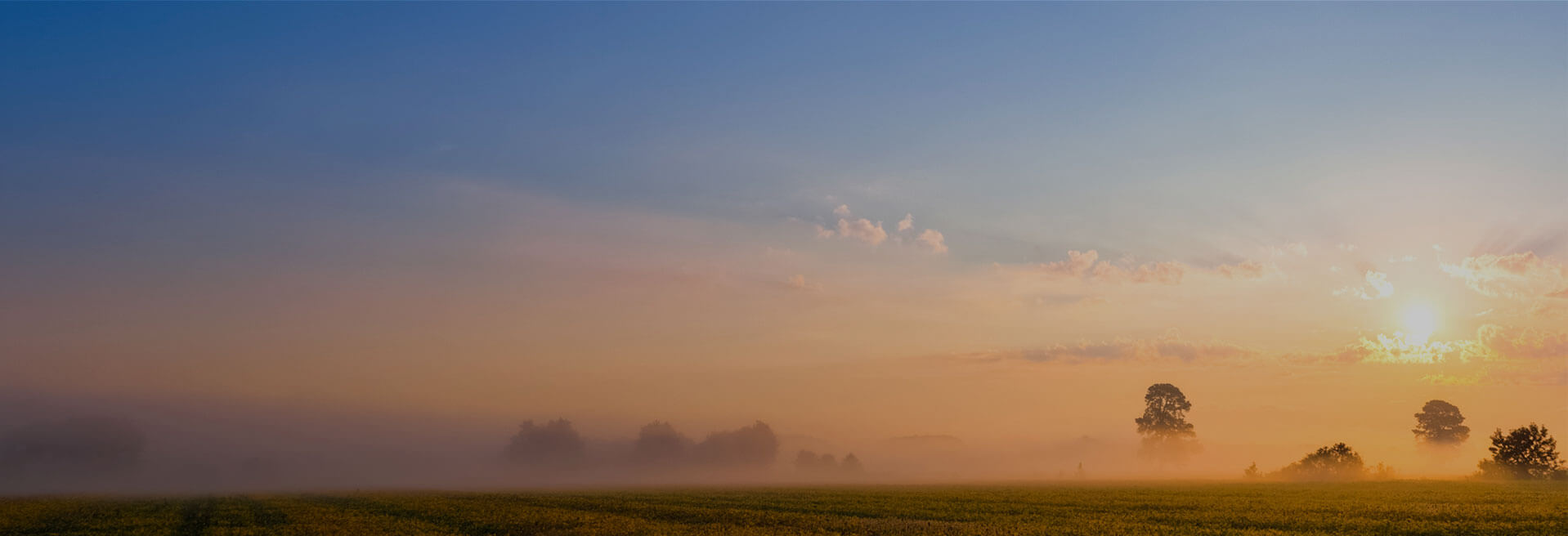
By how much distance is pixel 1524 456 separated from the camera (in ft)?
335

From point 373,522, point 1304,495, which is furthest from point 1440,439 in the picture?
point 373,522

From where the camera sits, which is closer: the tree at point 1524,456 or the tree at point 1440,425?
the tree at point 1524,456

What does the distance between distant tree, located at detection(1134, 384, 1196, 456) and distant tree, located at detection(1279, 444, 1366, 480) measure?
28945 mm

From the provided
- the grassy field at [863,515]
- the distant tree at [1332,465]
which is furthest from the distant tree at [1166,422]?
the grassy field at [863,515]

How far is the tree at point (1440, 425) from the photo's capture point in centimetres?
13962

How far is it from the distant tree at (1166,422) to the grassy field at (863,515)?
269 ft

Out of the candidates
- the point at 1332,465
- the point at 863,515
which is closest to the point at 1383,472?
the point at 1332,465

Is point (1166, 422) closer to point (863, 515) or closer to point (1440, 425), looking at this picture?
point (1440, 425)

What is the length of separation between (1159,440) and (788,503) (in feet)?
375

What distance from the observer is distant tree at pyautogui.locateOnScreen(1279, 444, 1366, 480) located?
113688 mm

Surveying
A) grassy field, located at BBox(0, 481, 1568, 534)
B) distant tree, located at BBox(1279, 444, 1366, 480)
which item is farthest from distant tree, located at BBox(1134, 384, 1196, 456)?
grassy field, located at BBox(0, 481, 1568, 534)

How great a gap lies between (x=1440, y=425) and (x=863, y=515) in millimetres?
140160

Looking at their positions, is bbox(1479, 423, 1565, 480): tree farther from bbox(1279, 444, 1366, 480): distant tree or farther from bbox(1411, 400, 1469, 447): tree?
bbox(1411, 400, 1469, 447): tree

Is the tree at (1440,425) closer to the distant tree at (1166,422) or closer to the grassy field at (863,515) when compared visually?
the distant tree at (1166,422)
